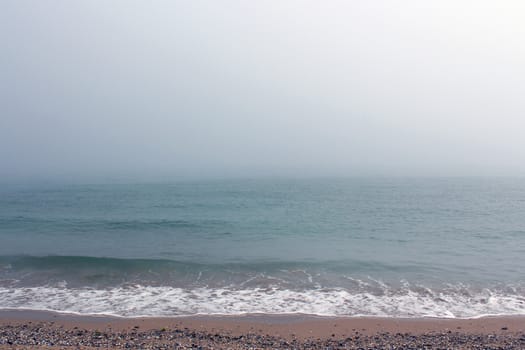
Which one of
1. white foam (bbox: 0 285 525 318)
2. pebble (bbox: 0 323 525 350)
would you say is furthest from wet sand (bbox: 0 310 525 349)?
white foam (bbox: 0 285 525 318)

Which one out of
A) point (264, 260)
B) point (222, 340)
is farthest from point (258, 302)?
point (264, 260)

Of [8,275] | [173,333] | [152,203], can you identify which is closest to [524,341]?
[173,333]

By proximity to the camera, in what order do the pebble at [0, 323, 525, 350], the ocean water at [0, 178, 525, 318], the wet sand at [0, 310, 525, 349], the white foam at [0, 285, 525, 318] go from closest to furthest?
the pebble at [0, 323, 525, 350]
the wet sand at [0, 310, 525, 349]
the white foam at [0, 285, 525, 318]
the ocean water at [0, 178, 525, 318]

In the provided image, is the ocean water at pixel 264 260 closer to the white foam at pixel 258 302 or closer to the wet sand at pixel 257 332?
the white foam at pixel 258 302

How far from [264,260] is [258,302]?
595cm

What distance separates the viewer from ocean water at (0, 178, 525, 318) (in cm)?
1267

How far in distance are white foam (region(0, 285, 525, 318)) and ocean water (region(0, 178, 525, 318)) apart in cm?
4

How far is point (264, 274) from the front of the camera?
16328 millimetres

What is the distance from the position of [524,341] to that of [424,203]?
33.4 meters

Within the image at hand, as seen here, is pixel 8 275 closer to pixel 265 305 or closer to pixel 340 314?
pixel 265 305

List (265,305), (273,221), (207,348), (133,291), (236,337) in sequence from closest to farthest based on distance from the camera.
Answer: (207,348) → (236,337) → (265,305) → (133,291) → (273,221)

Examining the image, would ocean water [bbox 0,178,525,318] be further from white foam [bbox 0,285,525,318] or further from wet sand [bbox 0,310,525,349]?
wet sand [bbox 0,310,525,349]

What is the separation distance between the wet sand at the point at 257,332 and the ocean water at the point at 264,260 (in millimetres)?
684

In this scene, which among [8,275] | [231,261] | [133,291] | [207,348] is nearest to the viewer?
[207,348]
